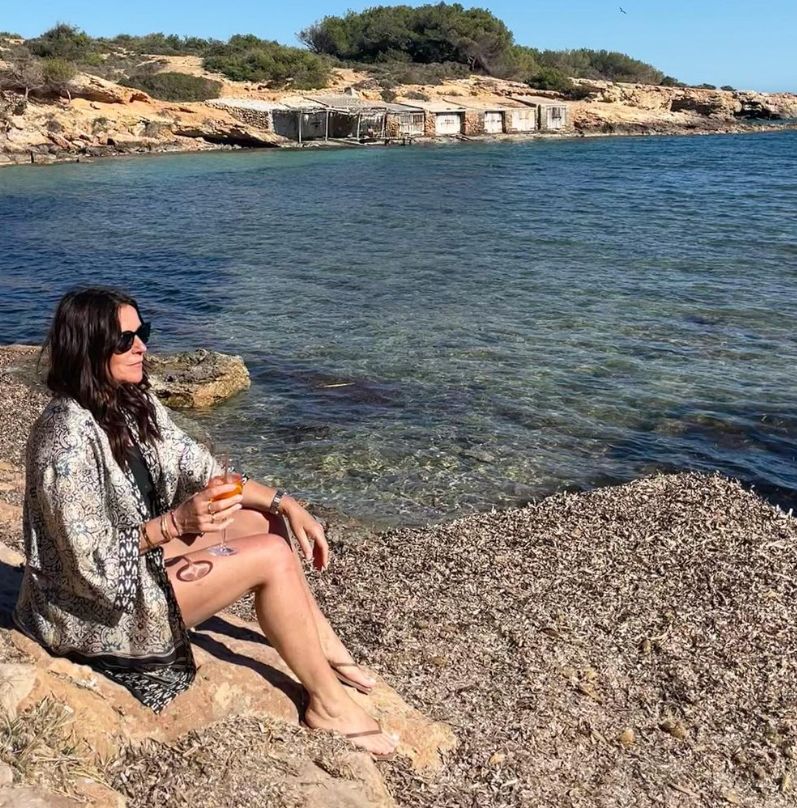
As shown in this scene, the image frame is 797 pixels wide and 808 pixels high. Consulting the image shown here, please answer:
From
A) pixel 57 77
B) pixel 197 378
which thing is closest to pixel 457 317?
pixel 197 378

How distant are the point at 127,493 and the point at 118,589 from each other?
1.31ft

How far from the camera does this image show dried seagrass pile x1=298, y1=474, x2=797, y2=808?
436 cm

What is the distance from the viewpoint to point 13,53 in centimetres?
5675

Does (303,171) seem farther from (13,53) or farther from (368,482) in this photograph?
(368,482)

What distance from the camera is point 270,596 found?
12.1ft

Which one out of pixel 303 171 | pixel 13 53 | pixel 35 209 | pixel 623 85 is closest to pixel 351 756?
pixel 35 209

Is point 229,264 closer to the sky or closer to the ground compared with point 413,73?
closer to the ground

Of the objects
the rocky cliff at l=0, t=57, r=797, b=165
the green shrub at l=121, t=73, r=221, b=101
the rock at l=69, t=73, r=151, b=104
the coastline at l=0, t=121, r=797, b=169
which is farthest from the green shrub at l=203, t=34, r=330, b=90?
the rock at l=69, t=73, r=151, b=104

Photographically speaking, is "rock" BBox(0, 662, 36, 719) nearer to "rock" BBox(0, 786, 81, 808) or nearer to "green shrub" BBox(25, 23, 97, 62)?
"rock" BBox(0, 786, 81, 808)

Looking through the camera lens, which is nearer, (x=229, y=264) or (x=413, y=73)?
(x=229, y=264)

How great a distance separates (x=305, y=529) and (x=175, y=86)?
6038 cm

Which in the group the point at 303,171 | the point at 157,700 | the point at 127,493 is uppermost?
the point at 303,171

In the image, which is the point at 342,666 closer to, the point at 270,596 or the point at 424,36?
the point at 270,596

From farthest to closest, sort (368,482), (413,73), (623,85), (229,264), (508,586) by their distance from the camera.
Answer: (623,85), (413,73), (229,264), (368,482), (508,586)
